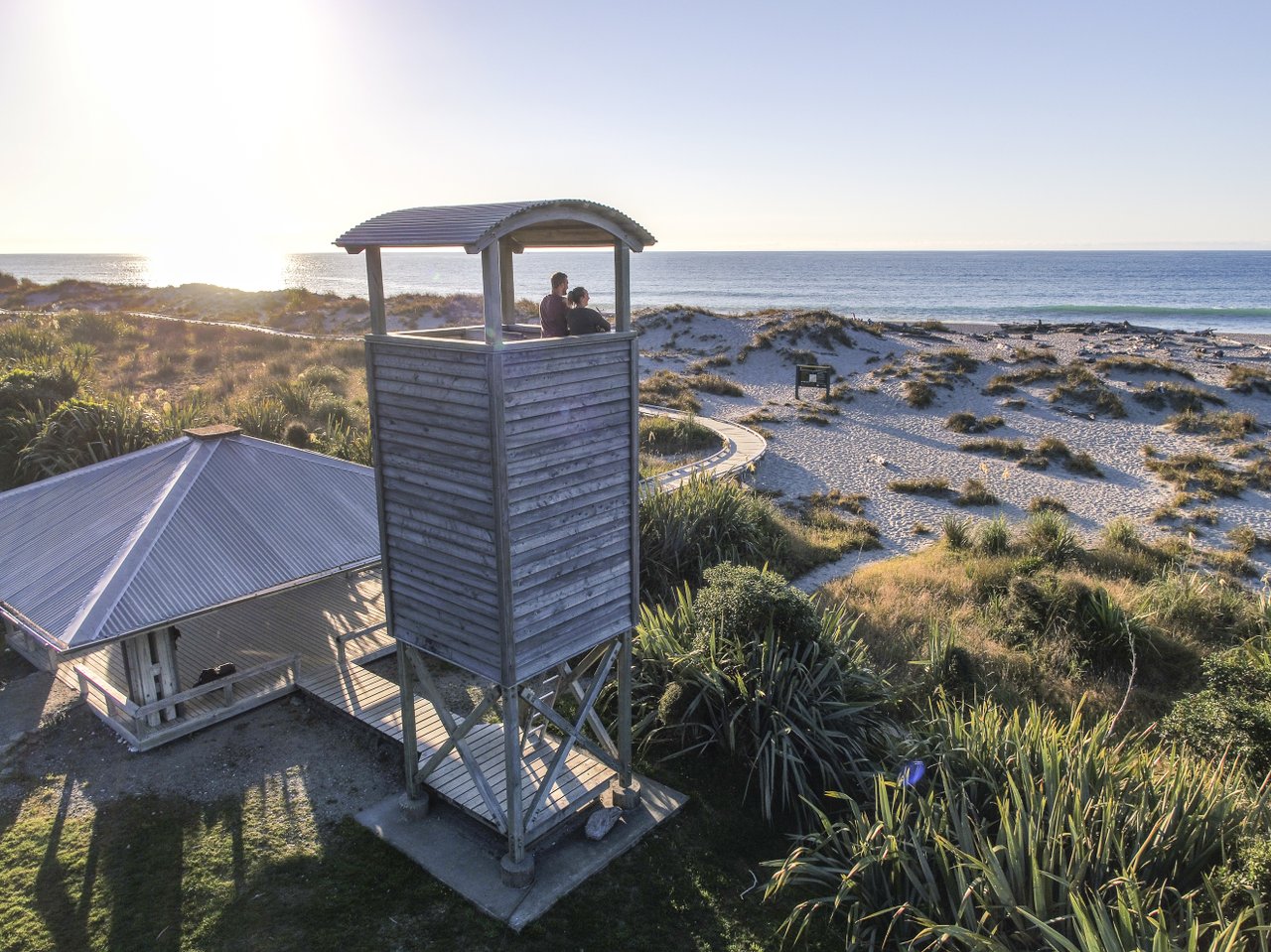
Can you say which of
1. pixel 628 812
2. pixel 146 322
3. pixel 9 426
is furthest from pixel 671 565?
pixel 146 322

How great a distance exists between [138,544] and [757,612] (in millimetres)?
7131

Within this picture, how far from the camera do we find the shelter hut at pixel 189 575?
902 cm

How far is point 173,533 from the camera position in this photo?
9789 millimetres

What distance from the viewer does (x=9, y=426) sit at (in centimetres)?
1662

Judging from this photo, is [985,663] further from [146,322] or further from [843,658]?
[146,322]

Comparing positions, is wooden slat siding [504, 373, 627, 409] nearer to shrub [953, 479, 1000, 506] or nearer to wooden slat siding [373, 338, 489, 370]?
wooden slat siding [373, 338, 489, 370]

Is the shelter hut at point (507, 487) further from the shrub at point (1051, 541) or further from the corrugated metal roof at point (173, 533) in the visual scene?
the shrub at point (1051, 541)

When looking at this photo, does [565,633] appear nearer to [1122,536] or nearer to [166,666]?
[166,666]

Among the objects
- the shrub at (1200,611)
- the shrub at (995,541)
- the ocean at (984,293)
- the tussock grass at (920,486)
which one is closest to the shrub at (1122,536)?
the shrub at (995,541)

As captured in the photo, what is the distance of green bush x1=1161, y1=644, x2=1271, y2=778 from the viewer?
8.57 meters

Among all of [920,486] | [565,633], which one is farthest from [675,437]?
[565,633]

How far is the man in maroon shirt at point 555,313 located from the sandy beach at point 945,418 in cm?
899

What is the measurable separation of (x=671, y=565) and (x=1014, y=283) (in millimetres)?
129774

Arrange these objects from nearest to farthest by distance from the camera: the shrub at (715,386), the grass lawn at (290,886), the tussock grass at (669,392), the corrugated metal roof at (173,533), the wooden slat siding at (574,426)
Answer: the wooden slat siding at (574,426) < the grass lawn at (290,886) < the corrugated metal roof at (173,533) < the tussock grass at (669,392) < the shrub at (715,386)
